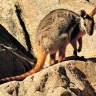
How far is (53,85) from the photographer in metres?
8.12

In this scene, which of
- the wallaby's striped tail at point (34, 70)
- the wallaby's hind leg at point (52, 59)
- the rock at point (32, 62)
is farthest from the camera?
the wallaby's hind leg at point (52, 59)

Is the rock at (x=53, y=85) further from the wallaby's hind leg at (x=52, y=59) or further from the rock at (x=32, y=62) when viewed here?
the wallaby's hind leg at (x=52, y=59)

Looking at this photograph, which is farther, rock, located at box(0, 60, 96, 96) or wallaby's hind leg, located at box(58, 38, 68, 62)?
wallaby's hind leg, located at box(58, 38, 68, 62)

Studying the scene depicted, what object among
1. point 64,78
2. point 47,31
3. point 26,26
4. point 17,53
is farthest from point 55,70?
point 26,26

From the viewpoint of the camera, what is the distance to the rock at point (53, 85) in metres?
7.92

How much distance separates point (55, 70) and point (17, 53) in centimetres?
251

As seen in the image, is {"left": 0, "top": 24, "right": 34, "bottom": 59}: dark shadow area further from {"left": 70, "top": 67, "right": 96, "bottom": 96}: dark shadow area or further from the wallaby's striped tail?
{"left": 70, "top": 67, "right": 96, "bottom": 96}: dark shadow area

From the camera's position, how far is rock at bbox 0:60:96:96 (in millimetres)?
7918

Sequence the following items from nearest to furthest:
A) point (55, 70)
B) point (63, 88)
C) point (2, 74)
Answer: point (63, 88), point (55, 70), point (2, 74)

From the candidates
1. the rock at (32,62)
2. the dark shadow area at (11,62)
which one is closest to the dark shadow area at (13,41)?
the rock at (32,62)

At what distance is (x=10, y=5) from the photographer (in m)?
13.6

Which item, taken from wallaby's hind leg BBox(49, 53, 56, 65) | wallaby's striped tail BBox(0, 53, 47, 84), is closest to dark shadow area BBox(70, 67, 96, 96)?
wallaby's striped tail BBox(0, 53, 47, 84)

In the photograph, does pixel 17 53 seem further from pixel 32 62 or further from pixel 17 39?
pixel 17 39

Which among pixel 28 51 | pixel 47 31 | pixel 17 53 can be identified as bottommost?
pixel 28 51
